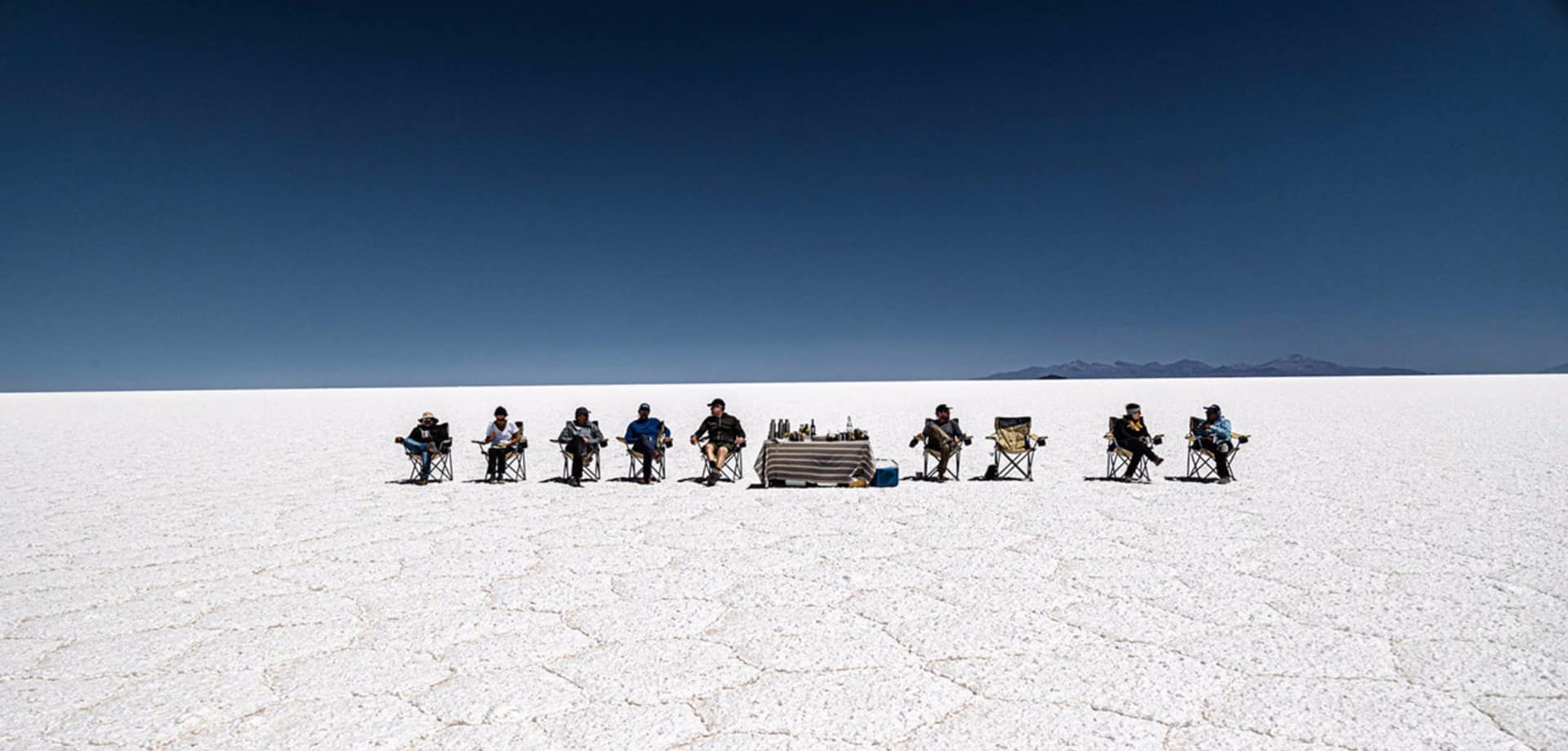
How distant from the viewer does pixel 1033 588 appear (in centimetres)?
473

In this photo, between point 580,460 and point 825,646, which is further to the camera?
point 580,460

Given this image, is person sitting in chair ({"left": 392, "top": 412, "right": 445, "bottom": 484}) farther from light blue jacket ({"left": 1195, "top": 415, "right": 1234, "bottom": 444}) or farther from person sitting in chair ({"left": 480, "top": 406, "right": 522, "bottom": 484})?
light blue jacket ({"left": 1195, "top": 415, "right": 1234, "bottom": 444})

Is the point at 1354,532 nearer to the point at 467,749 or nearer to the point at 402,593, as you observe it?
the point at 467,749

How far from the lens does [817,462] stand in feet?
29.6

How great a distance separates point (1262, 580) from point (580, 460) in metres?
7.17

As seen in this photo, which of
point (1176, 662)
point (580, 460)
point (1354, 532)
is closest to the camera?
point (1176, 662)

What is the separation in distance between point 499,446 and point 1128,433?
25.8 feet

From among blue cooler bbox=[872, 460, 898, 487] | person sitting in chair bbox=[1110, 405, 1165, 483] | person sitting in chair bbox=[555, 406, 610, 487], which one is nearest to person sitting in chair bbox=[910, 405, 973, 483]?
blue cooler bbox=[872, 460, 898, 487]

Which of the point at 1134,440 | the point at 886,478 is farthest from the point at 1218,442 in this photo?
the point at 886,478

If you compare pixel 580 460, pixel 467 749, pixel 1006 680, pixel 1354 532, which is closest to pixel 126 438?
pixel 580 460

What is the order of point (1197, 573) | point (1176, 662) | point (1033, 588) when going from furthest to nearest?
point (1197, 573) → point (1033, 588) → point (1176, 662)

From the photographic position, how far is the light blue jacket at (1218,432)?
9.10 m

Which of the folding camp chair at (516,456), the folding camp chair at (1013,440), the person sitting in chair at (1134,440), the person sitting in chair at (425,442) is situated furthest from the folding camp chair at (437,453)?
the person sitting in chair at (1134,440)

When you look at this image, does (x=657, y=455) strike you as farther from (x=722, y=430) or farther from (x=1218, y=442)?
(x=1218, y=442)
